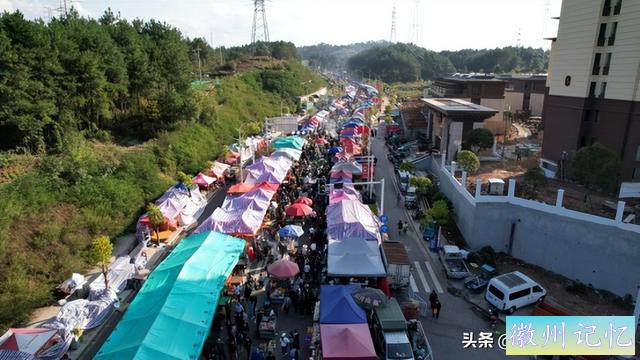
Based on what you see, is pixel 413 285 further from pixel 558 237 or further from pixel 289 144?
pixel 289 144

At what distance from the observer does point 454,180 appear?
73.3ft

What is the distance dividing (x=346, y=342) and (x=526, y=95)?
45485 mm

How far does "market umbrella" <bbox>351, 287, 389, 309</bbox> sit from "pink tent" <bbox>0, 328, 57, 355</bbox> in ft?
29.1

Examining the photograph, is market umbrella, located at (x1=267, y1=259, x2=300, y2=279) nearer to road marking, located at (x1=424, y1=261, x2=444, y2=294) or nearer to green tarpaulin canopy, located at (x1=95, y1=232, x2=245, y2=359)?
green tarpaulin canopy, located at (x1=95, y1=232, x2=245, y2=359)

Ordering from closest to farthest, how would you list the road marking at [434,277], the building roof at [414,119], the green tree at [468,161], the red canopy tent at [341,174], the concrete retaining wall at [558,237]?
the concrete retaining wall at [558,237] < the road marking at [434,277] < the green tree at [468,161] < the red canopy tent at [341,174] < the building roof at [414,119]

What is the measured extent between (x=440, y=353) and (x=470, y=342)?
45.2 inches

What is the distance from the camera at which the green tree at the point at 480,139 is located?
2764 cm

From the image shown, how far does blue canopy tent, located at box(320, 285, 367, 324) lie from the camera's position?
1181 cm

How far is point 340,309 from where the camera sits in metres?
12.1

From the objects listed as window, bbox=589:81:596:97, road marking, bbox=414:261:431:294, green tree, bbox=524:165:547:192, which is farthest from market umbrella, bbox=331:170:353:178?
window, bbox=589:81:596:97

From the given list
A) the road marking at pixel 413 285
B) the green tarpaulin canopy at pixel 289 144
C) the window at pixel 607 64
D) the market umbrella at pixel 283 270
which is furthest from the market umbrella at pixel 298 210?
the window at pixel 607 64

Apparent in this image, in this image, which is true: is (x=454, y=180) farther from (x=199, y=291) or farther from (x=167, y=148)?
(x=167, y=148)

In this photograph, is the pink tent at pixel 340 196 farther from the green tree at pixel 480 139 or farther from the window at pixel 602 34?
the window at pixel 602 34

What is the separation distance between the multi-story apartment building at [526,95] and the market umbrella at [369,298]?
38.9 meters
